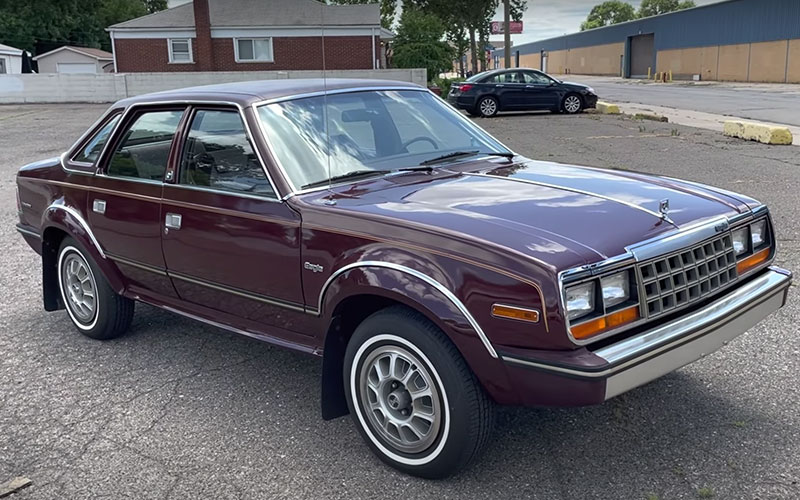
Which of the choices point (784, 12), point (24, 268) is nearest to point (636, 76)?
point (784, 12)

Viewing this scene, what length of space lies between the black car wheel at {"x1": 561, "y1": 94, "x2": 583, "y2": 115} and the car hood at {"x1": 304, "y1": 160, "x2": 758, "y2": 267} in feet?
65.3

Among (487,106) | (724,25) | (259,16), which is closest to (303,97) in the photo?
(487,106)

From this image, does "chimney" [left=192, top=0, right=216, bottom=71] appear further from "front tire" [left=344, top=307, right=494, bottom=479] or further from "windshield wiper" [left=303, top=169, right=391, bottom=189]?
"front tire" [left=344, top=307, right=494, bottom=479]

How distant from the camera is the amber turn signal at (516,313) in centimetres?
274

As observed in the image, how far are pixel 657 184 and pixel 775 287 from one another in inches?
29.8

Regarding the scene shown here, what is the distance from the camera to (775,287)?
3539 millimetres

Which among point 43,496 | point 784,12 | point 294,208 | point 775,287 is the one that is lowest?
point 43,496

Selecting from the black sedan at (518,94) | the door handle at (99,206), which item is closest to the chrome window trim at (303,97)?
the door handle at (99,206)

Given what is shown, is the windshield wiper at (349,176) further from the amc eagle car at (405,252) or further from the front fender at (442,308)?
the front fender at (442,308)

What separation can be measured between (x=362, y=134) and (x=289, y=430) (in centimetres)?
162

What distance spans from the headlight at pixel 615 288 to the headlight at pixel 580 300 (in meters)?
Result: 0.05

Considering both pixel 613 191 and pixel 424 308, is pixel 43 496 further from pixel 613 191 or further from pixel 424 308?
pixel 613 191

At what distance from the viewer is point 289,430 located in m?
3.69

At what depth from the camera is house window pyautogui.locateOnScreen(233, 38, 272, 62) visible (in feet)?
120
